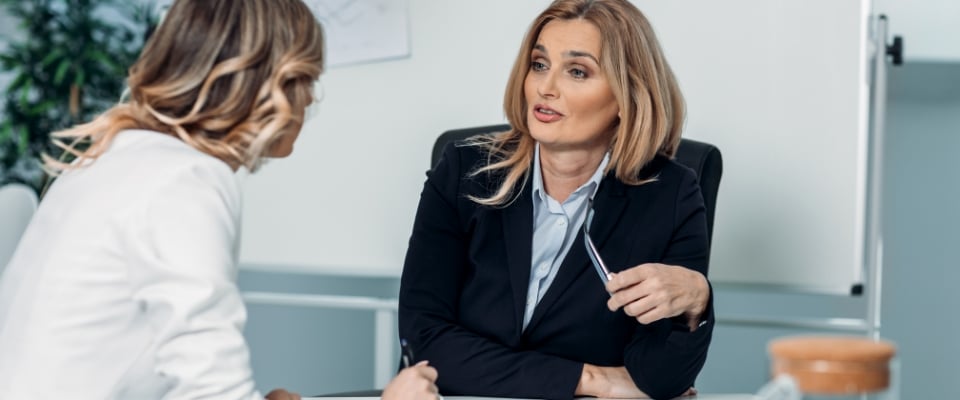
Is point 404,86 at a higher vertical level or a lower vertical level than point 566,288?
higher

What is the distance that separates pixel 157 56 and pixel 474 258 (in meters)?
0.71

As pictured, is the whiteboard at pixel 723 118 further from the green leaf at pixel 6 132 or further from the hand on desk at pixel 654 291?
the green leaf at pixel 6 132

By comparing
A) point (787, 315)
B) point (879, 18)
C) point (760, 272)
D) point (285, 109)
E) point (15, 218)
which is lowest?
point (787, 315)

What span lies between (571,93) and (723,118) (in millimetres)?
707

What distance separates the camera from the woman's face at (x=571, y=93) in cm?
175

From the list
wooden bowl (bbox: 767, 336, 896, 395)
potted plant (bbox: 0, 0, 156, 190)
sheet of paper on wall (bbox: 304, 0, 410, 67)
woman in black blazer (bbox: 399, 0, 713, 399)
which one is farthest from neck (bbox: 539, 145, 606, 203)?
potted plant (bbox: 0, 0, 156, 190)

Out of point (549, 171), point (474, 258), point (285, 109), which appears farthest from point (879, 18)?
point (285, 109)

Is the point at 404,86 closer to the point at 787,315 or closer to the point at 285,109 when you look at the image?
the point at 787,315

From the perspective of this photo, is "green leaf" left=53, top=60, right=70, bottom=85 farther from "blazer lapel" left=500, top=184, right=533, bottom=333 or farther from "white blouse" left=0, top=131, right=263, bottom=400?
"white blouse" left=0, top=131, right=263, bottom=400

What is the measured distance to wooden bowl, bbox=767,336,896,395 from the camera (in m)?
0.65

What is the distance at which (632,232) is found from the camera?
1715mm

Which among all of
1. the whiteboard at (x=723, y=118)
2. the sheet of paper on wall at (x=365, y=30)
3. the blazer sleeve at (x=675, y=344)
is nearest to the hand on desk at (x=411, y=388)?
the blazer sleeve at (x=675, y=344)

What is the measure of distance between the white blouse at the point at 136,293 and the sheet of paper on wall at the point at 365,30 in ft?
4.98

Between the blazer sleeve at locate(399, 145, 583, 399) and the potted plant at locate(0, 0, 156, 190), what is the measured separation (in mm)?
2204
